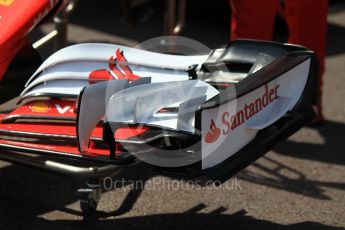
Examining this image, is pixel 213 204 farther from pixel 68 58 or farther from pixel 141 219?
pixel 68 58

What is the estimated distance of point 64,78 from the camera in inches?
138

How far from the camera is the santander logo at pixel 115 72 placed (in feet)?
11.4

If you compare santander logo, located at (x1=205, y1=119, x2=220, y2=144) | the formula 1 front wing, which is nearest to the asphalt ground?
the formula 1 front wing

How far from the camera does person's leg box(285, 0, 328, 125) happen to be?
15.3ft

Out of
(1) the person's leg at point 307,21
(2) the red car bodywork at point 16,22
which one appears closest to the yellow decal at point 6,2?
(2) the red car bodywork at point 16,22

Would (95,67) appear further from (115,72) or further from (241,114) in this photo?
(241,114)

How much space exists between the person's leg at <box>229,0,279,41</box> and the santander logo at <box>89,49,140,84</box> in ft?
3.56

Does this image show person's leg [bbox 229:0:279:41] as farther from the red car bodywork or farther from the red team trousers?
the red car bodywork

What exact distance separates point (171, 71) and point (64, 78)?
47 cm

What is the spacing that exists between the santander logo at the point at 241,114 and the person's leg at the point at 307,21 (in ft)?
4.77

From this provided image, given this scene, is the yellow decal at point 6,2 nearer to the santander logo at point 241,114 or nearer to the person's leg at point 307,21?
the santander logo at point 241,114

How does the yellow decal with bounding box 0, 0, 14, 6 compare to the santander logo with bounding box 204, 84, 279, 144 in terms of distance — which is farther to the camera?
the yellow decal with bounding box 0, 0, 14, 6

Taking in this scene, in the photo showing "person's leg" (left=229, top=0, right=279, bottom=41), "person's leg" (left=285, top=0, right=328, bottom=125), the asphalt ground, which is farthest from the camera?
"person's leg" (left=285, top=0, right=328, bottom=125)

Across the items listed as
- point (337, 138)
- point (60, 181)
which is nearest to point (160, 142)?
point (60, 181)
